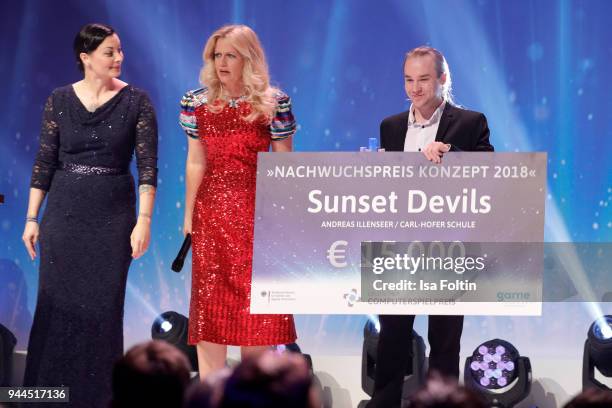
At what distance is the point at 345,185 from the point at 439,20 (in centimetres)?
239

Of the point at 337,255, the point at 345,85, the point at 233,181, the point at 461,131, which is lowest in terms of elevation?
the point at 337,255

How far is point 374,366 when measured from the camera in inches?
202

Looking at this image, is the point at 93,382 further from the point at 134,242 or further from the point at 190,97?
the point at 190,97

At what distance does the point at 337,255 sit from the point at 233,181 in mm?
781

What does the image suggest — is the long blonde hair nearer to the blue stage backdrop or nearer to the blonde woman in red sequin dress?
the blonde woman in red sequin dress

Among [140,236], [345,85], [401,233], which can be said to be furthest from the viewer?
[345,85]

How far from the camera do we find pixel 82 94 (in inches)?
189

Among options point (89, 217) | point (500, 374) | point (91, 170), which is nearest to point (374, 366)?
point (500, 374)

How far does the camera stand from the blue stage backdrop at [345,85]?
583 centimetres

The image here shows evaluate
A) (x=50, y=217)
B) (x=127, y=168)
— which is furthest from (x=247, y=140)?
(x=50, y=217)

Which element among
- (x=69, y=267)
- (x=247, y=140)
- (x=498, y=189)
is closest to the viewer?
(x=498, y=189)

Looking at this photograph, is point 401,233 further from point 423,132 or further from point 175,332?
point 175,332

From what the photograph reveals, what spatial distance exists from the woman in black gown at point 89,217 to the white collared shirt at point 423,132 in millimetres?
1168

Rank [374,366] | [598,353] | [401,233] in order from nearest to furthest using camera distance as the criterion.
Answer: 1. [401,233]
2. [598,353]
3. [374,366]
